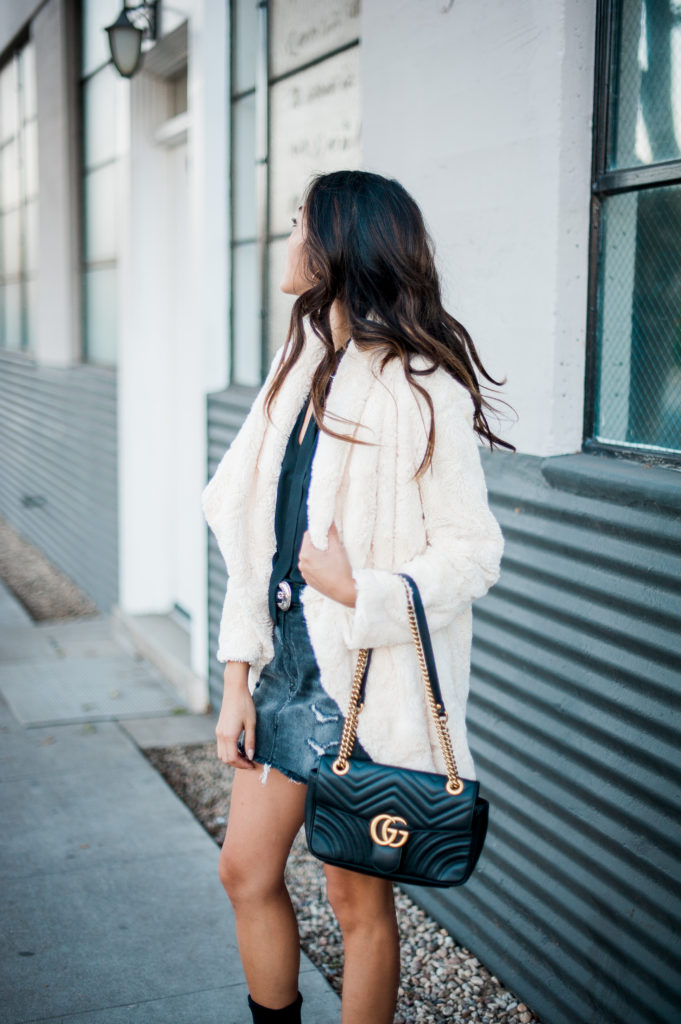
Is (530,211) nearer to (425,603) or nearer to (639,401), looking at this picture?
(639,401)

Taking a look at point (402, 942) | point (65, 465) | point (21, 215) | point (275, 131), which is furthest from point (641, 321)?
point (21, 215)

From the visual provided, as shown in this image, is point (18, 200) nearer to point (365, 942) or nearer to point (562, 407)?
point (562, 407)

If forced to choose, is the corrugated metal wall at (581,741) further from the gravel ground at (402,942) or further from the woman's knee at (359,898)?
the woman's knee at (359,898)

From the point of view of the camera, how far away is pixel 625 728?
262cm

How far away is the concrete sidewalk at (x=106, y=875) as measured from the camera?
3020 mm

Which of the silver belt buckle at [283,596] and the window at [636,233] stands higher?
the window at [636,233]

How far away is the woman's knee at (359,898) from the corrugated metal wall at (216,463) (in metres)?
3.05

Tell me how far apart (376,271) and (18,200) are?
10.1 metres

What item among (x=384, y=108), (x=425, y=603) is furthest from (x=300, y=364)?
(x=384, y=108)

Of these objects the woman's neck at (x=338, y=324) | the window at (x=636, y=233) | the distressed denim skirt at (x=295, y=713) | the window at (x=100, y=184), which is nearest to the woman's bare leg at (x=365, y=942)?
the distressed denim skirt at (x=295, y=713)

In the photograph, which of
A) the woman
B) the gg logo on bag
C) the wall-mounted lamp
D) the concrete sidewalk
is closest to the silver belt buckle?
the woman

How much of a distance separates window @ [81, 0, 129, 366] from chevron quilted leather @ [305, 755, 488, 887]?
18.4 ft

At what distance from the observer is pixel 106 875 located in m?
3.74

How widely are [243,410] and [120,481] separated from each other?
6.84 feet
